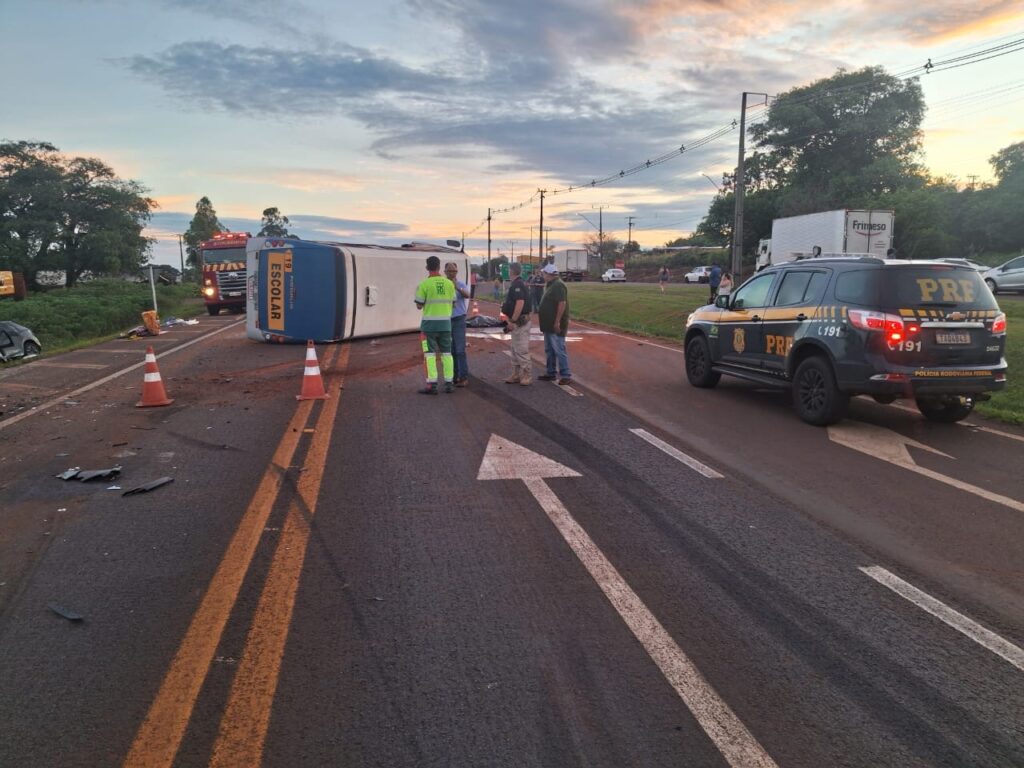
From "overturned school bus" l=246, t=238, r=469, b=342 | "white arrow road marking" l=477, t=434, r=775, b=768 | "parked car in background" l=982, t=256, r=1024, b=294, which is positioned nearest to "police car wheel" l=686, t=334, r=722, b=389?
"white arrow road marking" l=477, t=434, r=775, b=768

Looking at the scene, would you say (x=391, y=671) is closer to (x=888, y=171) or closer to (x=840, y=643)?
(x=840, y=643)

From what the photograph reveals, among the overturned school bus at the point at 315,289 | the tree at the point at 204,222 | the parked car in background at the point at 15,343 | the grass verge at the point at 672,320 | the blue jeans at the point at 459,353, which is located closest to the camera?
the grass verge at the point at 672,320

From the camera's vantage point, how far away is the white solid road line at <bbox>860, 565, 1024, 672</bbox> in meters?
3.61

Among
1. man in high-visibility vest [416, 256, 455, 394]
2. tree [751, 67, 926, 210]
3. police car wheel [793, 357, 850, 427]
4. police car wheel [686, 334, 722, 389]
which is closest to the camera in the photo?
police car wheel [793, 357, 850, 427]

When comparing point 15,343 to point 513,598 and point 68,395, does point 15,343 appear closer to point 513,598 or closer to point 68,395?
point 68,395

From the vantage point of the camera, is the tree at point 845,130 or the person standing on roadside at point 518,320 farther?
the tree at point 845,130

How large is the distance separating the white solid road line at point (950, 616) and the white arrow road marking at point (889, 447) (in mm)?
2151

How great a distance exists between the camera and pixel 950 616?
3979 mm

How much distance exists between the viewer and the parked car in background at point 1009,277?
2791cm

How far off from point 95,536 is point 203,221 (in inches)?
3766

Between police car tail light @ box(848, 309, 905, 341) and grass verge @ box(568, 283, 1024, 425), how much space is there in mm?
2529

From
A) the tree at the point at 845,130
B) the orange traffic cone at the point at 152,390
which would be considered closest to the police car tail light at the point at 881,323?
the orange traffic cone at the point at 152,390

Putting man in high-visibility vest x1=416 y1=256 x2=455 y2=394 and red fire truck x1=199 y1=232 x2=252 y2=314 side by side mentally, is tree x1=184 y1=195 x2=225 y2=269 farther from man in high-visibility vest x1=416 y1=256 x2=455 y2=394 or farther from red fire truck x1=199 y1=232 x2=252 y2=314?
man in high-visibility vest x1=416 y1=256 x2=455 y2=394

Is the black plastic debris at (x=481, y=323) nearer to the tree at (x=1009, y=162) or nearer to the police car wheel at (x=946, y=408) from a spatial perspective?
the police car wheel at (x=946, y=408)
